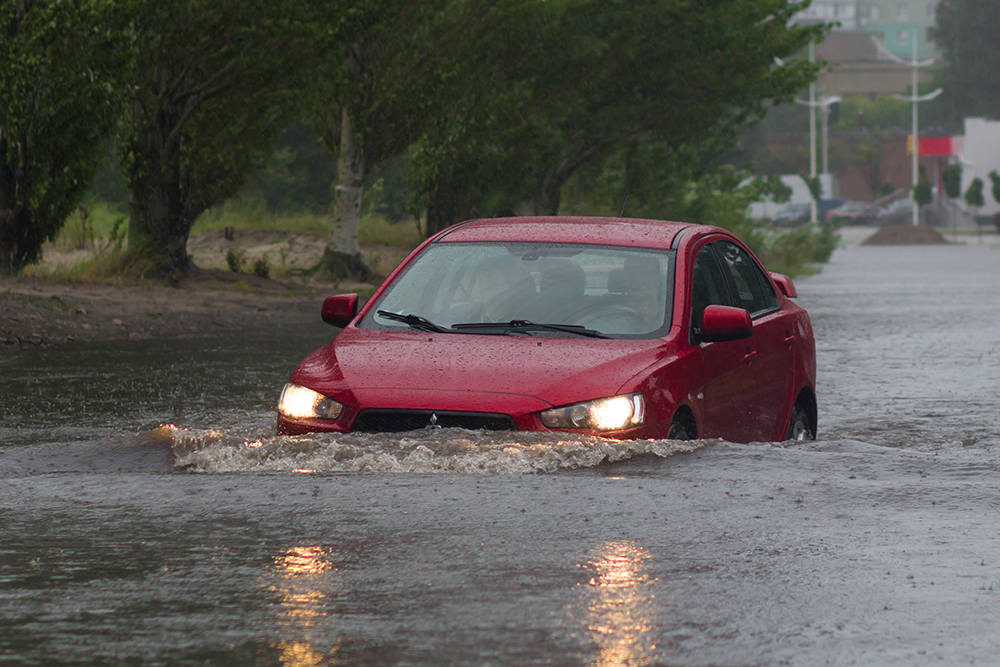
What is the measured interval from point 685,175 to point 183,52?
21.1 m

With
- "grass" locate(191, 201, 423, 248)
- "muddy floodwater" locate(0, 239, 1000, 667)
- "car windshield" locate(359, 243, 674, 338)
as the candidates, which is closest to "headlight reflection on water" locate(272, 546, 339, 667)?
"muddy floodwater" locate(0, 239, 1000, 667)

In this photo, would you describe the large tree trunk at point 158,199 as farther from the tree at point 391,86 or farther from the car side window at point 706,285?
the car side window at point 706,285

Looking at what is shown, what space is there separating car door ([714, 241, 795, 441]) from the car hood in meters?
1.08

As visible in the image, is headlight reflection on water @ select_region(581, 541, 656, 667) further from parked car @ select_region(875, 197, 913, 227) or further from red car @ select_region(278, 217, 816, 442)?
parked car @ select_region(875, 197, 913, 227)

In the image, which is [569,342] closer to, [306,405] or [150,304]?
[306,405]

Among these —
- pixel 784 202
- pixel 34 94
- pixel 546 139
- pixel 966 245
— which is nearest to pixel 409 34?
pixel 546 139

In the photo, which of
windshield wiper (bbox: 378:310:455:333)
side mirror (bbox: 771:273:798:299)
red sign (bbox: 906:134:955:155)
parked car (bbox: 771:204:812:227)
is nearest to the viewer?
windshield wiper (bbox: 378:310:455:333)

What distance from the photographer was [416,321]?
7914 millimetres

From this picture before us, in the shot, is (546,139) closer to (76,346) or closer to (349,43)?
(349,43)

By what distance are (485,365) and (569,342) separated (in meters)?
0.51

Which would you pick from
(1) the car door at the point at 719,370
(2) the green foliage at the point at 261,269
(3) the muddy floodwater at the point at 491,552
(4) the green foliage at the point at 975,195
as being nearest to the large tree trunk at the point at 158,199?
(2) the green foliage at the point at 261,269

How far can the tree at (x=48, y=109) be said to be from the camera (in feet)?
67.1

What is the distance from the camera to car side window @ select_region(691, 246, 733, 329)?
8055mm

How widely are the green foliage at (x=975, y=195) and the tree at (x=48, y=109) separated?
271 feet
